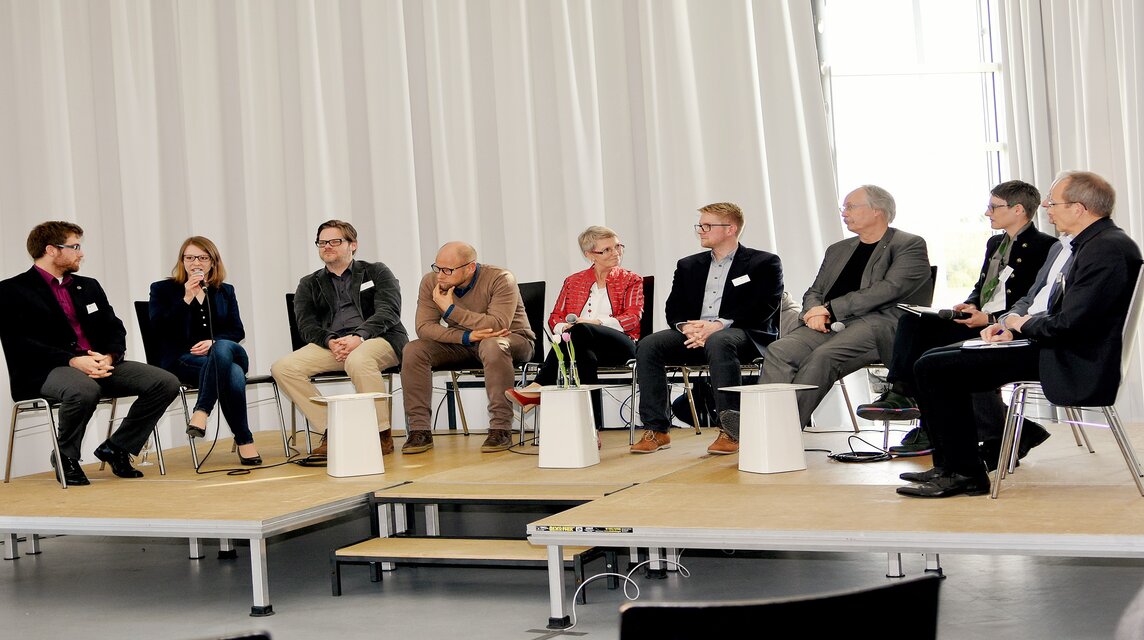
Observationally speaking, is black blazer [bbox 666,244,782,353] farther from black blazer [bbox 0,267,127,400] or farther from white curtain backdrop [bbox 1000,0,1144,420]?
black blazer [bbox 0,267,127,400]

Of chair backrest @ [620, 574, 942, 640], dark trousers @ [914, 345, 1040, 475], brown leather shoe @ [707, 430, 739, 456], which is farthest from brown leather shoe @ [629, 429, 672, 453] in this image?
chair backrest @ [620, 574, 942, 640]

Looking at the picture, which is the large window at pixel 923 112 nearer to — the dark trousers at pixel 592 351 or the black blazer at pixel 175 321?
the dark trousers at pixel 592 351

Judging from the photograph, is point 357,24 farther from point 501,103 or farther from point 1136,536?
point 1136,536

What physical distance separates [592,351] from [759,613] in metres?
3.79

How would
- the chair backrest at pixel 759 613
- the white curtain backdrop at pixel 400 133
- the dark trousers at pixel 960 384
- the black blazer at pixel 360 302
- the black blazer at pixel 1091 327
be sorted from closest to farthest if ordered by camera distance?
the chair backrest at pixel 759 613 → the black blazer at pixel 1091 327 → the dark trousers at pixel 960 384 → the black blazer at pixel 360 302 → the white curtain backdrop at pixel 400 133

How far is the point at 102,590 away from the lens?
3889 millimetres

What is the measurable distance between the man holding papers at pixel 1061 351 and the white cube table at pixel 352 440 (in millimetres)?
1991

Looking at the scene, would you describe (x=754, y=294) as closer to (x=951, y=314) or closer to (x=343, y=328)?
(x=951, y=314)

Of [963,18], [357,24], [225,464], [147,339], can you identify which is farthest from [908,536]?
[357,24]

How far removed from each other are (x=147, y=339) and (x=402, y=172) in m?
2.22

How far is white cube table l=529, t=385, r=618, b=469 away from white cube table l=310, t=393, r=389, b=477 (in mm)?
637

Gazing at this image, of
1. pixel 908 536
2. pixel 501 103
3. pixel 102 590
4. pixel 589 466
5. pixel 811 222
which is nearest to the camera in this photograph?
pixel 908 536

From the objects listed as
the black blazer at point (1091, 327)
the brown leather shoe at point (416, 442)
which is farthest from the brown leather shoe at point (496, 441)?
the black blazer at point (1091, 327)

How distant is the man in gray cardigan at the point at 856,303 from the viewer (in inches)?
166
